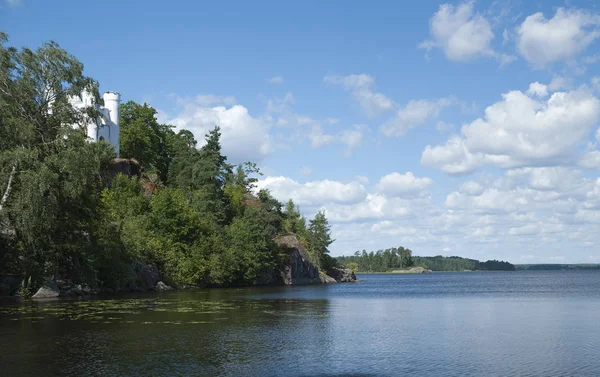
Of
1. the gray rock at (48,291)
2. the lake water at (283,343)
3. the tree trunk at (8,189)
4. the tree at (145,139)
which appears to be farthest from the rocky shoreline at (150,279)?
the tree at (145,139)

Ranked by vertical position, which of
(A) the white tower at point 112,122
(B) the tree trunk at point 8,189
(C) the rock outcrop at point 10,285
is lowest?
(C) the rock outcrop at point 10,285

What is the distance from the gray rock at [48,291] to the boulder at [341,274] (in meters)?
111

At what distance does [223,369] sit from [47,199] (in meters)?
29.5

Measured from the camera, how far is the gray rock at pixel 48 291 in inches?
2061

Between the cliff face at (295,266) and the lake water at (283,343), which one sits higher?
the cliff face at (295,266)

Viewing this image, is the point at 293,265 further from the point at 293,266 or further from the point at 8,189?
the point at 8,189

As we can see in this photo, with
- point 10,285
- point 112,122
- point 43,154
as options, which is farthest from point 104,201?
point 43,154

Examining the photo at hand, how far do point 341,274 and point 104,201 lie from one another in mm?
96113

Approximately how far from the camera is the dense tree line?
4572 centimetres

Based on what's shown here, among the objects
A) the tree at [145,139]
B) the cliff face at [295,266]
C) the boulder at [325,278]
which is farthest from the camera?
the boulder at [325,278]

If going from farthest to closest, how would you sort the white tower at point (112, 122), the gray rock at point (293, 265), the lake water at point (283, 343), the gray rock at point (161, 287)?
the gray rock at point (293, 265) < the white tower at point (112, 122) < the gray rock at point (161, 287) < the lake water at point (283, 343)

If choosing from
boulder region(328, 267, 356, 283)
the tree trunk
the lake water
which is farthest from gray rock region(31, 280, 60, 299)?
boulder region(328, 267, 356, 283)

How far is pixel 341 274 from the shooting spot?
543 ft

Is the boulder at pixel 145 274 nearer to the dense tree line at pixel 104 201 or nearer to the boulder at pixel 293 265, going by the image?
the dense tree line at pixel 104 201
